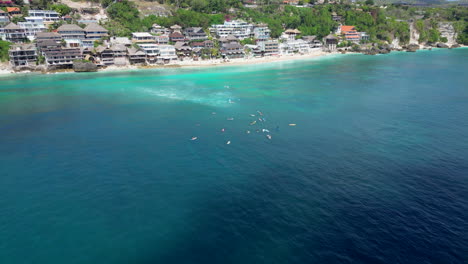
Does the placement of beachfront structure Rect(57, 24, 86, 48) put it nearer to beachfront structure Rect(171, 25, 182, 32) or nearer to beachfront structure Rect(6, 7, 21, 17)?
beachfront structure Rect(6, 7, 21, 17)

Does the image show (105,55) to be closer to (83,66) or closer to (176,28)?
(83,66)

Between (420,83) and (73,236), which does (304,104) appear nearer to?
(420,83)

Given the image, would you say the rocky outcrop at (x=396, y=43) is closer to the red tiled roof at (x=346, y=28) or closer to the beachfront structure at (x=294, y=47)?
the red tiled roof at (x=346, y=28)

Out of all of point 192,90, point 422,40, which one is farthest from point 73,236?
point 422,40

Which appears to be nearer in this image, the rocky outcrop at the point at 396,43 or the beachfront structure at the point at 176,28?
the beachfront structure at the point at 176,28

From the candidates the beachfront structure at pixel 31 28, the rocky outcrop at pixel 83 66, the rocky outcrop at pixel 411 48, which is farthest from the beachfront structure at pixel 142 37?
the rocky outcrop at pixel 411 48

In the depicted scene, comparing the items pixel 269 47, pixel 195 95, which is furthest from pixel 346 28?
pixel 195 95

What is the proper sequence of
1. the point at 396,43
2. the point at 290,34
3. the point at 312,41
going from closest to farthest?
the point at 312,41, the point at 290,34, the point at 396,43
